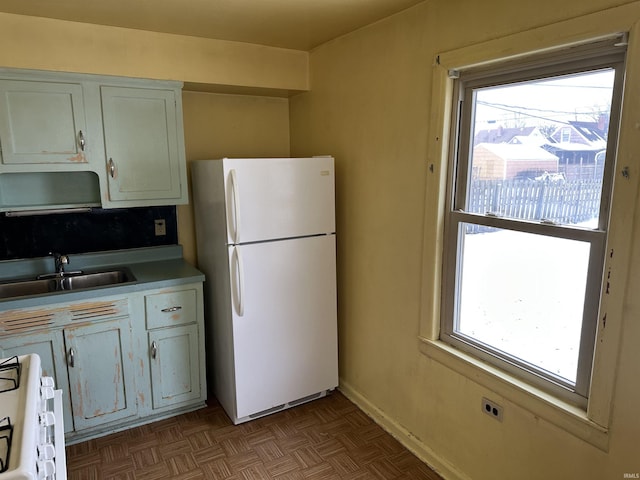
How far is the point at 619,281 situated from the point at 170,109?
2453 mm

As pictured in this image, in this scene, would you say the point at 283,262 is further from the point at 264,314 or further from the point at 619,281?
the point at 619,281

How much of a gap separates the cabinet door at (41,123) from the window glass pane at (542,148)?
2113 millimetres

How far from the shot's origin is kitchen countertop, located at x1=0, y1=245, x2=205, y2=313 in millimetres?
2344

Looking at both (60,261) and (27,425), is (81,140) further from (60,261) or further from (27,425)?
(27,425)

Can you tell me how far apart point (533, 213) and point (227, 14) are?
1.77 m

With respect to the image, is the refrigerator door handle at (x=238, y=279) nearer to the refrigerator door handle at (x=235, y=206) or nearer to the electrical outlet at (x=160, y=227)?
the refrigerator door handle at (x=235, y=206)

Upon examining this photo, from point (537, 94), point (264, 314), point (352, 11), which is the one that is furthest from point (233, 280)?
point (537, 94)

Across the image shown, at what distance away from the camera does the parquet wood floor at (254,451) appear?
7.64 ft

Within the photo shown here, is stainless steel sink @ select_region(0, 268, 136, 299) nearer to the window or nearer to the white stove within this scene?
the white stove

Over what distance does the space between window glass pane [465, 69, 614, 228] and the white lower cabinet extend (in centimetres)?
179

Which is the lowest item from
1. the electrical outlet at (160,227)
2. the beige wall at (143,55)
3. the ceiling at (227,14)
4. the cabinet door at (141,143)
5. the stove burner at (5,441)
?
the stove burner at (5,441)

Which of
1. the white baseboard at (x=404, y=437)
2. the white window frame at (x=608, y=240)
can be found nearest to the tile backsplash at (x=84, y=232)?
the white baseboard at (x=404, y=437)

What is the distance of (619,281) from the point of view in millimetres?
1486

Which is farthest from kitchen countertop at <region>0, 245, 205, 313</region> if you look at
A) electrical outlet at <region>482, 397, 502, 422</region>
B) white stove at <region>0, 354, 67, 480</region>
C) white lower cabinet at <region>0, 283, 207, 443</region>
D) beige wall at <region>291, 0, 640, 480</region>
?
electrical outlet at <region>482, 397, 502, 422</region>
